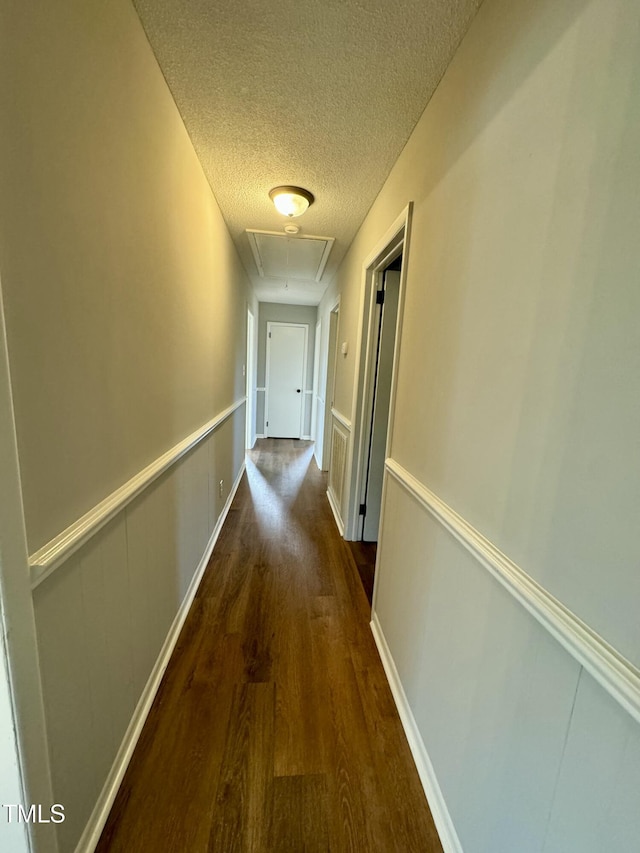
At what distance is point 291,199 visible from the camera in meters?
2.02

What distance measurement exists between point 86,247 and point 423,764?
6.00 feet

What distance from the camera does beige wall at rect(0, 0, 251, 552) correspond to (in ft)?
2.05

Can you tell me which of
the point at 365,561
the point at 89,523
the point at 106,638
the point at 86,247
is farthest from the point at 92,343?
the point at 365,561

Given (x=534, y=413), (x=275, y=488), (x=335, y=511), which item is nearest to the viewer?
(x=534, y=413)

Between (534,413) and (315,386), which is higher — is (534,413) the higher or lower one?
the higher one

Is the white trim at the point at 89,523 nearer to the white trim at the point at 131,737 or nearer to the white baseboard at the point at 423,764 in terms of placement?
the white trim at the point at 131,737

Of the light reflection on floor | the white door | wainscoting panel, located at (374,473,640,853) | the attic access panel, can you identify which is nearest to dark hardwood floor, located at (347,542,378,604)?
the light reflection on floor

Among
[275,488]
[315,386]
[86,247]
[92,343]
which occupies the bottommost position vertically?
[275,488]

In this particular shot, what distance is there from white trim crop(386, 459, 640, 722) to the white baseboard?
78cm

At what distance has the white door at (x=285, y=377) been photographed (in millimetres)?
5820

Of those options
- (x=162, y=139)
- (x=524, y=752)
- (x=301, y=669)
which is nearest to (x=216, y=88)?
(x=162, y=139)

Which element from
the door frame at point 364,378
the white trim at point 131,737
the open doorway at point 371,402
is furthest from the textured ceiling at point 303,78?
the white trim at point 131,737

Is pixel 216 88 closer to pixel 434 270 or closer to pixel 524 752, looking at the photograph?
pixel 434 270

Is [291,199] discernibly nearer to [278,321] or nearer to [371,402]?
[371,402]
